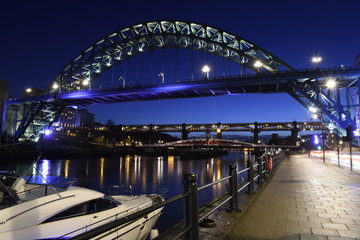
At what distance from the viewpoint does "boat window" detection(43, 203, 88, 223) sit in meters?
6.12

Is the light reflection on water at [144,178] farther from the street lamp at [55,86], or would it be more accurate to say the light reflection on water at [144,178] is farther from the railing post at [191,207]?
the street lamp at [55,86]

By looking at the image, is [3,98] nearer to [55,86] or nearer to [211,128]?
[55,86]

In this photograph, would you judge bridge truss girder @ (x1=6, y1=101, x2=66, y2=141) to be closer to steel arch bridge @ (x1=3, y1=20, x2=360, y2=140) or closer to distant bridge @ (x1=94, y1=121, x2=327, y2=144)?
steel arch bridge @ (x1=3, y1=20, x2=360, y2=140)

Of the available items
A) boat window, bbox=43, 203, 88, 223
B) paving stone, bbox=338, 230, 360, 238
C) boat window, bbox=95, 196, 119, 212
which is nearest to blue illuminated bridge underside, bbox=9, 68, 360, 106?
paving stone, bbox=338, 230, 360, 238

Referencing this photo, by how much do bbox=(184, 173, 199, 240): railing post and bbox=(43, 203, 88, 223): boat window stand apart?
3510 millimetres

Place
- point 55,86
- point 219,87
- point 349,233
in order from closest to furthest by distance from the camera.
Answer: point 349,233, point 219,87, point 55,86

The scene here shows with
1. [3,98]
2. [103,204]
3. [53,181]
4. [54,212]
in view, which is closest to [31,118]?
[3,98]

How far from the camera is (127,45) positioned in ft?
211

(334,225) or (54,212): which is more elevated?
(54,212)

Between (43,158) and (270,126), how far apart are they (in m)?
125

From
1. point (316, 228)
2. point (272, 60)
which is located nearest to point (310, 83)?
point (272, 60)

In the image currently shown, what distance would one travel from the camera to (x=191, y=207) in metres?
4.20

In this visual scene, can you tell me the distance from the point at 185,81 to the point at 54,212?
48.6 metres

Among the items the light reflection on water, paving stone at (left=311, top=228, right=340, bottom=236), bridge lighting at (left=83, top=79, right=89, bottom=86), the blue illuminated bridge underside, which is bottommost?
the light reflection on water
